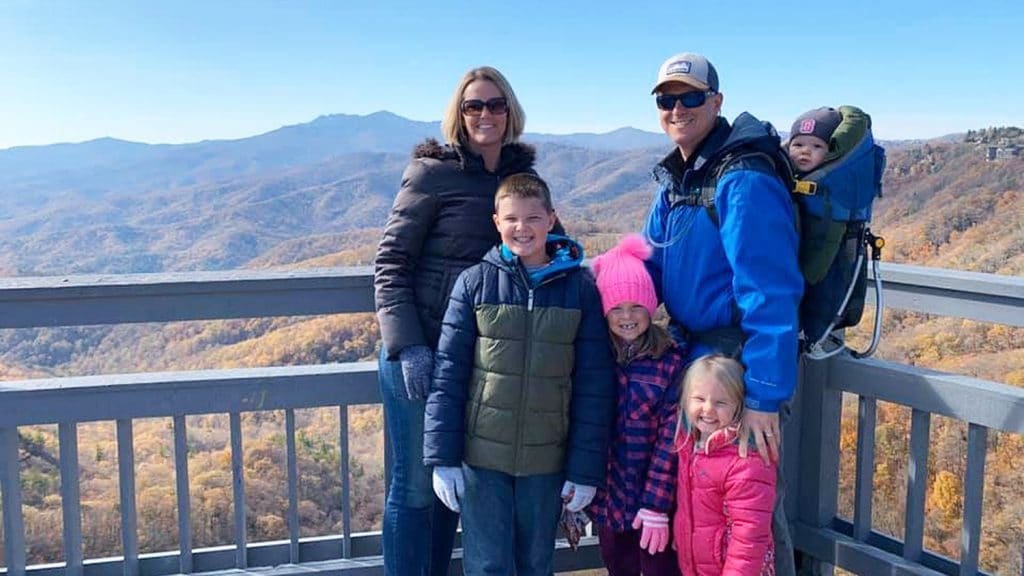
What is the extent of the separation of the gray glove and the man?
0.72m

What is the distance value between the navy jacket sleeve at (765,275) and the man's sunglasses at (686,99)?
24cm

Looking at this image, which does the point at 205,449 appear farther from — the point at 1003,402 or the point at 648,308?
the point at 1003,402

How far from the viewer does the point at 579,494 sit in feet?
7.55

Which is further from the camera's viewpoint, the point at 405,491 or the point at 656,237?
the point at 405,491

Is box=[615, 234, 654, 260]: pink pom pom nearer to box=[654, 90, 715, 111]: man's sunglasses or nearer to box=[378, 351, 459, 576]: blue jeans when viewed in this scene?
box=[654, 90, 715, 111]: man's sunglasses

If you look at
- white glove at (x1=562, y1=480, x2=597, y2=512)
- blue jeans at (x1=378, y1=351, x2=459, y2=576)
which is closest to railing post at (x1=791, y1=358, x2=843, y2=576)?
white glove at (x1=562, y1=480, x2=597, y2=512)

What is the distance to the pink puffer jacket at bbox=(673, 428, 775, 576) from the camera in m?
2.15

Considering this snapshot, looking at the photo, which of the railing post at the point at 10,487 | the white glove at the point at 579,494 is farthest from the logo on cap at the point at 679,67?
the railing post at the point at 10,487

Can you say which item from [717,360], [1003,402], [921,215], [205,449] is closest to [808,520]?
[1003,402]

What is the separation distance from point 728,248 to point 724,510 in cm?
73

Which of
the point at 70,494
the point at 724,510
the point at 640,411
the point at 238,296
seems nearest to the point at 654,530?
the point at 724,510

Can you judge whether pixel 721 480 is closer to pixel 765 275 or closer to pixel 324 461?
pixel 765 275

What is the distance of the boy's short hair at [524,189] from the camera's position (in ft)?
7.64

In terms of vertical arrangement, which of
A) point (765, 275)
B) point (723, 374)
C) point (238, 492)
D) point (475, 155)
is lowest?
point (238, 492)
